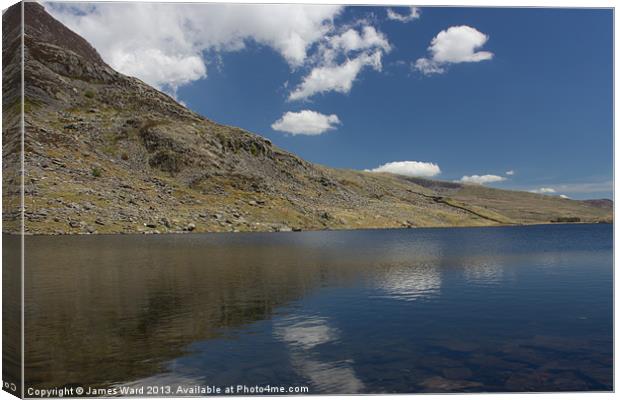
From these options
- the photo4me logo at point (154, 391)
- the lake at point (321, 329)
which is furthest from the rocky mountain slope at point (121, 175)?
the photo4me logo at point (154, 391)

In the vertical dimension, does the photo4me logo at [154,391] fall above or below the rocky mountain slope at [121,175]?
below

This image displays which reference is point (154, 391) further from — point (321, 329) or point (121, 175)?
point (121, 175)

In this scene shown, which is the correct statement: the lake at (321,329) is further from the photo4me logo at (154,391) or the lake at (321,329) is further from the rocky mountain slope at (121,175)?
the rocky mountain slope at (121,175)

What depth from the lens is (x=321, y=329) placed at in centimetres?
2434

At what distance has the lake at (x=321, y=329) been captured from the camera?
56.6ft

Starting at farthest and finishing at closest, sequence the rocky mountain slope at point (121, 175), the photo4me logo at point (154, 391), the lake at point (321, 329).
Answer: the rocky mountain slope at point (121, 175) → the lake at point (321, 329) → the photo4me logo at point (154, 391)

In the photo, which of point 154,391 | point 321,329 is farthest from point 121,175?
point 154,391

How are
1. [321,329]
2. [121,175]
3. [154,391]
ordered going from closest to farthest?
[154,391] → [321,329] → [121,175]

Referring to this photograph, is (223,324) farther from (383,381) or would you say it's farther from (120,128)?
(120,128)

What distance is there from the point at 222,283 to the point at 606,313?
2898 cm

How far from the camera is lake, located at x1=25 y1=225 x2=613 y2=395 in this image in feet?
56.6

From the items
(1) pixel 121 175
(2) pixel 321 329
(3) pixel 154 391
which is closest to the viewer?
(3) pixel 154 391

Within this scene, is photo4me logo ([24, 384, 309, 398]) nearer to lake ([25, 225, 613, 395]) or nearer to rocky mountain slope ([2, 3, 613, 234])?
lake ([25, 225, 613, 395])

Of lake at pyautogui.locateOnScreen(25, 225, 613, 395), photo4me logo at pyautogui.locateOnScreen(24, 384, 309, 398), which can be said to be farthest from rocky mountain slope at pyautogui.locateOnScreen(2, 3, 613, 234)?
photo4me logo at pyautogui.locateOnScreen(24, 384, 309, 398)
